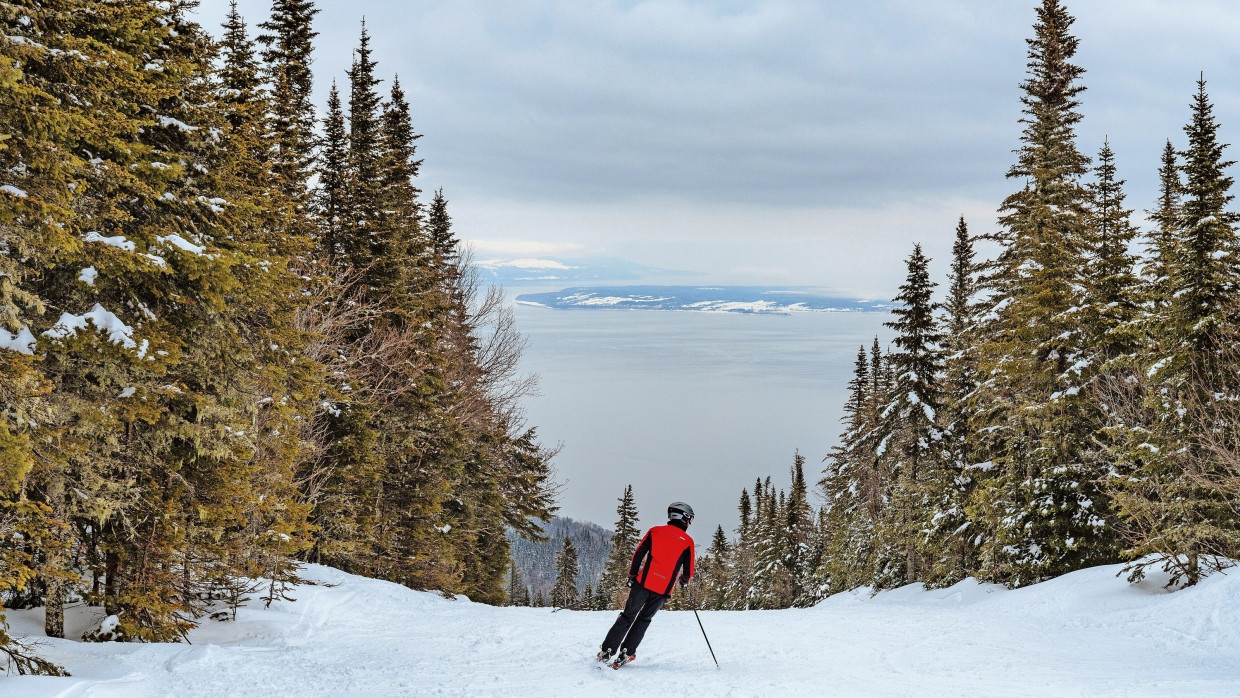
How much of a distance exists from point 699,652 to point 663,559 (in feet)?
6.06

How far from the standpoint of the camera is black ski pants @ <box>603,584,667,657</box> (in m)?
8.27

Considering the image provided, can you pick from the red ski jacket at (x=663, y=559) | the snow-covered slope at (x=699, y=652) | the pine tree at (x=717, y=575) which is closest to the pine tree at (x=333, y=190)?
the snow-covered slope at (x=699, y=652)

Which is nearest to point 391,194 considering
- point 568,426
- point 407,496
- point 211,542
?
point 407,496

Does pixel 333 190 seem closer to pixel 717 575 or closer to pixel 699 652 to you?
pixel 699 652

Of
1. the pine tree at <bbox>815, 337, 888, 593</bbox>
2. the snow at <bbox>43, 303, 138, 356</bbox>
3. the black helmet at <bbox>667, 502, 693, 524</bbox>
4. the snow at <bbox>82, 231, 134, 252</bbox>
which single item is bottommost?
the pine tree at <bbox>815, 337, 888, 593</bbox>

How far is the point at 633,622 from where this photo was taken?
8320 millimetres

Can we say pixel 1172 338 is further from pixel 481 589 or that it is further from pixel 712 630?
pixel 481 589

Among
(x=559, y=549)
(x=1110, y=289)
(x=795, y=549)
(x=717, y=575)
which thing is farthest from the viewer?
(x=559, y=549)

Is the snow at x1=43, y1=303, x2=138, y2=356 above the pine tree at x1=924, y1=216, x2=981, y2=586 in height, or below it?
above

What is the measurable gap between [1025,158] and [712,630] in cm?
1572

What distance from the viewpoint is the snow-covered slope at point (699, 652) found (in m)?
7.07

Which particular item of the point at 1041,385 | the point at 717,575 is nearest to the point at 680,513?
the point at 1041,385

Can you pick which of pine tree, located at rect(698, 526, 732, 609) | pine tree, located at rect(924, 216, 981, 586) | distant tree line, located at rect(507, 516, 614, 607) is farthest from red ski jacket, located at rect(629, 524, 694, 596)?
distant tree line, located at rect(507, 516, 614, 607)

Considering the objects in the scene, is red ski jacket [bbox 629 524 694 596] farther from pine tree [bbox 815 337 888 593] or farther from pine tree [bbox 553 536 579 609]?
pine tree [bbox 553 536 579 609]
